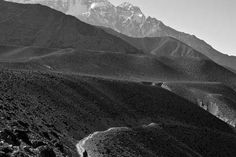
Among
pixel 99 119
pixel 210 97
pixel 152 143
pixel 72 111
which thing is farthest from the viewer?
pixel 210 97

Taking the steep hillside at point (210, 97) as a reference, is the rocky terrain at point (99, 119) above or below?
above

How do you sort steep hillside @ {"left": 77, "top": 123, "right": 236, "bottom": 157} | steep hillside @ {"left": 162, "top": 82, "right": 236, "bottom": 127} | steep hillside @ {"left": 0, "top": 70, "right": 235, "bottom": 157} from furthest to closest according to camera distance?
steep hillside @ {"left": 162, "top": 82, "right": 236, "bottom": 127}, steep hillside @ {"left": 77, "top": 123, "right": 236, "bottom": 157}, steep hillside @ {"left": 0, "top": 70, "right": 235, "bottom": 157}

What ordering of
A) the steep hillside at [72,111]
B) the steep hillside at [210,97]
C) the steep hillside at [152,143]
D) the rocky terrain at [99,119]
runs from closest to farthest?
the steep hillside at [72,111], the rocky terrain at [99,119], the steep hillside at [152,143], the steep hillside at [210,97]

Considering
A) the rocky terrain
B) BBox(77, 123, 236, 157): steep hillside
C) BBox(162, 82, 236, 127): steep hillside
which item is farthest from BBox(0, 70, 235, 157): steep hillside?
BBox(162, 82, 236, 127): steep hillside

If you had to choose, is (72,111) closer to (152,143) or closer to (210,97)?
(152,143)

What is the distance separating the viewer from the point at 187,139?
7019 centimetres

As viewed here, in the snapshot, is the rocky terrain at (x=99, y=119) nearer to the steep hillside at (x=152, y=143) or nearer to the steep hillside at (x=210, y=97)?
the steep hillside at (x=152, y=143)

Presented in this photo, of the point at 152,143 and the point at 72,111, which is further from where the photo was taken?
the point at 72,111

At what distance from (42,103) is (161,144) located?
16504mm

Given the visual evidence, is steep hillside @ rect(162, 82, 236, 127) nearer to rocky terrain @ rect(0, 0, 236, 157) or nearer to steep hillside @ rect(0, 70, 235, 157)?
rocky terrain @ rect(0, 0, 236, 157)

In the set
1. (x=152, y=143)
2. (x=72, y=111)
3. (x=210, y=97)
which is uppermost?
(x=72, y=111)

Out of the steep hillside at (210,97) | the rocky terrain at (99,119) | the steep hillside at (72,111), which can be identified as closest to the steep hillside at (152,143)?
the rocky terrain at (99,119)

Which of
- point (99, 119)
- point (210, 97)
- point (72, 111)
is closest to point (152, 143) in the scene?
point (99, 119)

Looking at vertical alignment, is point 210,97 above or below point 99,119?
below
